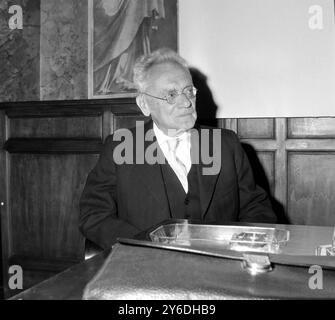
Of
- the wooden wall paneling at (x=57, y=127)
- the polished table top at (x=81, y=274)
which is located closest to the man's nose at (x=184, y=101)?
the polished table top at (x=81, y=274)

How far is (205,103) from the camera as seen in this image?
11.5 feet

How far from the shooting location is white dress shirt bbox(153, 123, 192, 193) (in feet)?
6.88

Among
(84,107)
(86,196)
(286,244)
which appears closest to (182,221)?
(286,244)

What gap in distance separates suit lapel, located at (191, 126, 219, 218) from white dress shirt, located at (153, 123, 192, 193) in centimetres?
4

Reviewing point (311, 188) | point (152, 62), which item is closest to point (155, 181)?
point (152, 62)

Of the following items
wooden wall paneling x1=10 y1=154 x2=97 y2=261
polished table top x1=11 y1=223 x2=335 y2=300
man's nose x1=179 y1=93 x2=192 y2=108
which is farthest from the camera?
wooden wall paneling x1=10 y1=154 x2=97 y2=261

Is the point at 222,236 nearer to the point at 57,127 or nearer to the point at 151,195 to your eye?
the point at 151,195

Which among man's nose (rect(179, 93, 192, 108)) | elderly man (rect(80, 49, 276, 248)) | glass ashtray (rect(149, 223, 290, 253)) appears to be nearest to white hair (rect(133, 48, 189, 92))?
elderly man (rect(80, 49, 276, 248))

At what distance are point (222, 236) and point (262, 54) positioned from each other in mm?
2412

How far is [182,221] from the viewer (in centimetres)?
146

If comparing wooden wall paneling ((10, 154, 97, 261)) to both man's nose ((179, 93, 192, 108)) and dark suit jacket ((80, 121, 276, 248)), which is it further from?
man's nose ((179, 93, 192, 108))

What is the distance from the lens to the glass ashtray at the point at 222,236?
3.67ft

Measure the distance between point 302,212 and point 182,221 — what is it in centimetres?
206

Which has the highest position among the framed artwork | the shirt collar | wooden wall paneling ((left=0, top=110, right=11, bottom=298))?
the framed artwork
